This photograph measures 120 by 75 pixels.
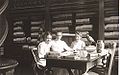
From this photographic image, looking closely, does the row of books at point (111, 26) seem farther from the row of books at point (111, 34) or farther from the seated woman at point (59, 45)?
the seated woman at point (59, 45)

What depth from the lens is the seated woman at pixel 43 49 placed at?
206cm

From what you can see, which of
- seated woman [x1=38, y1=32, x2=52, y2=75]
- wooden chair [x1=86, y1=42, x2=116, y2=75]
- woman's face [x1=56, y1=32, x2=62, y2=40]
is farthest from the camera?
woman's face [x1=56, y1=32, x2=62, y2=40]

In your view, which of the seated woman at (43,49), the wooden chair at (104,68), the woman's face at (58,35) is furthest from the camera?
the woman's face at (58,35)

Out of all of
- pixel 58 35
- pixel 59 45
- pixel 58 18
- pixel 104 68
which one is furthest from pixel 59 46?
pixel 104 68

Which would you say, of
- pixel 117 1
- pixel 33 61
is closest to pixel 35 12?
pixel 33 61

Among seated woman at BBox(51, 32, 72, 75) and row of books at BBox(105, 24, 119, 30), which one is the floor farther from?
row of books at BBox(105, 24, 119, 30)

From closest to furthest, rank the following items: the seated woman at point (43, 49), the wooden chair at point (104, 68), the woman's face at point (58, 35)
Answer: the wooden chair at point (104, 68) < the seated woman at point (43, 49) < the woman's face at point (58, 35)

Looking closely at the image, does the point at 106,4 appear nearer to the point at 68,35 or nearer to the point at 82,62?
the point at 68,35

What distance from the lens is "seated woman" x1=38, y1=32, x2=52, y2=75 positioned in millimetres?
2062

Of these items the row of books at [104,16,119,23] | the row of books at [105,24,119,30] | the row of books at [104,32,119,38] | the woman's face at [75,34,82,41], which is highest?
the row of books at [104,16,119,23]

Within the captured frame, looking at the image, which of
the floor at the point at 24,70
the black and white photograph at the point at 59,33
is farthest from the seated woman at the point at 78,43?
the floor at the point at 24,70

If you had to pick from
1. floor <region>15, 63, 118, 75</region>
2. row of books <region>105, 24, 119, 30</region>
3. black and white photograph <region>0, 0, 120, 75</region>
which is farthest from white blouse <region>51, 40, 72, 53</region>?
row of books <region>105, 24, 119, 30</region>

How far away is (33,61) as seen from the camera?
7.07ft

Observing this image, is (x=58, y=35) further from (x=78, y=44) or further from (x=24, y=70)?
(x=24, y=70)
